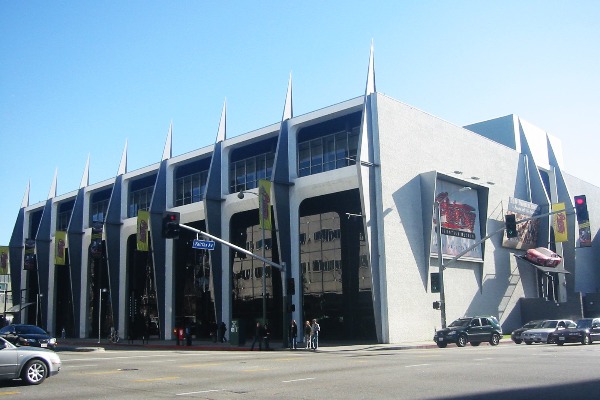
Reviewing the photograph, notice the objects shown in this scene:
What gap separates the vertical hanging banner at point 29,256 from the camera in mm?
71375

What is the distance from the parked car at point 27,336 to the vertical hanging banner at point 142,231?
19.6m

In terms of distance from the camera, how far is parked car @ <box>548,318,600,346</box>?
32812mm

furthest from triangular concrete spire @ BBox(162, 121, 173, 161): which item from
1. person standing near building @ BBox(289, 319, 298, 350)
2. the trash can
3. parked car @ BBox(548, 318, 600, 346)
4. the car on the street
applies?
the car on the street

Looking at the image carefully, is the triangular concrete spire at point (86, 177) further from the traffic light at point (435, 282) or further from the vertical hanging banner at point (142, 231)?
the traffic light at point (435, 282)

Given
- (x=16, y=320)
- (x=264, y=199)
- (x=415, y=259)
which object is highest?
(x=264, y=199)

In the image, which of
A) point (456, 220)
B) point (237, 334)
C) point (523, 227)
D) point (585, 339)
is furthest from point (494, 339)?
point (523, 227)

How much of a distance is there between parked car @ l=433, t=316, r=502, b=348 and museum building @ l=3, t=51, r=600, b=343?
4.41 meters

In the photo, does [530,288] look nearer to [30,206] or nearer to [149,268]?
[149,268]

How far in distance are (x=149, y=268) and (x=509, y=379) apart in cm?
4918

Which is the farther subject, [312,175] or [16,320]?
[16,320]

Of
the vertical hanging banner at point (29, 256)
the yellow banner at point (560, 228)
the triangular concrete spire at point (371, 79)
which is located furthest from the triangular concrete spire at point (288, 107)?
the vertical hanging banner at point (29, 256)

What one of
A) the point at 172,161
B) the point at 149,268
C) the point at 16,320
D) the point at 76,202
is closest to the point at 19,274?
the point at 16,320

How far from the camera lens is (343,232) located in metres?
43.8

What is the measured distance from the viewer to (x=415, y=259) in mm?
42031
